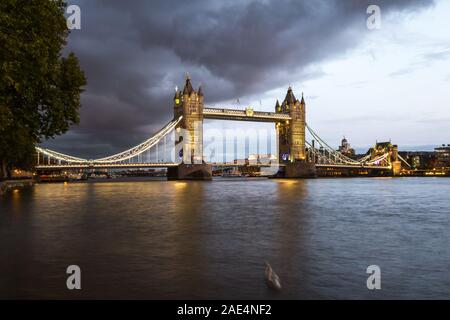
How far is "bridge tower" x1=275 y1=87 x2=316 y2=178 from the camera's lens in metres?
122

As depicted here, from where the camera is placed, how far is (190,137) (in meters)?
105

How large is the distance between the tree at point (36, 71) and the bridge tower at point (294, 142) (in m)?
105

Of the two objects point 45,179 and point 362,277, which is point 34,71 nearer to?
point 362,277

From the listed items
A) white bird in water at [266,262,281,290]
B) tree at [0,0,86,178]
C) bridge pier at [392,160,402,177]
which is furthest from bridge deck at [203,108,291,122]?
white bird in water at [266,262,281,290]

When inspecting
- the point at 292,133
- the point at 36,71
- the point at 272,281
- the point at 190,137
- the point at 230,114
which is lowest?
the point at 272,281

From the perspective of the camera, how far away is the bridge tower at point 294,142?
122500 millimetres

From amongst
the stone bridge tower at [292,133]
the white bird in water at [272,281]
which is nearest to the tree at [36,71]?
the white bird in water at [272,281]

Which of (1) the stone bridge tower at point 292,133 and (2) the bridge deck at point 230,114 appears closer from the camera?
(2) the bridge deck at point 230,114

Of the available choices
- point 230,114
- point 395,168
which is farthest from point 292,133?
point 395,168

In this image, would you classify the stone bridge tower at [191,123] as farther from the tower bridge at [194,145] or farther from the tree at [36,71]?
the tree at [36,71]

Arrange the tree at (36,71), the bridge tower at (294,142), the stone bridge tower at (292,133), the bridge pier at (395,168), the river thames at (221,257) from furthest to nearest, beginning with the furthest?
the bridge pier at (395,168)
the stone bridge tower at (292,133)
the bridge tower at (294,142)
the tree at (36,71)
the river thames at (221,257)

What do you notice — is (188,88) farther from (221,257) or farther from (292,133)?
(221,257)

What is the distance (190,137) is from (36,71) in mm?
89929
